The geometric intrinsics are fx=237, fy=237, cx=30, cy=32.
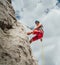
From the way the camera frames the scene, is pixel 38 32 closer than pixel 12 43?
No

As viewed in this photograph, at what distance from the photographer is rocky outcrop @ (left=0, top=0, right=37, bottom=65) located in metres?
14.8

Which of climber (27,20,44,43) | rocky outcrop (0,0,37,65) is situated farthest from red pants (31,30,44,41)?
rocky outcrop (0,0,37,65)

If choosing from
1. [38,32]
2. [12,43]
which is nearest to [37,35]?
[38,32]

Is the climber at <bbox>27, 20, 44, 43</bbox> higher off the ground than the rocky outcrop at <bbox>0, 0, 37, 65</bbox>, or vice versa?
the climber at <bbox>27, 20, 44, 43</bbox>

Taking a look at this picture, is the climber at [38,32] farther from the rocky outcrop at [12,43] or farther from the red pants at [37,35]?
the rocky outcrop at [12,43]

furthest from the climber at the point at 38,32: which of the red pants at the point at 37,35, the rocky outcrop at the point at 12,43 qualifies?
the rocky outcrop at the point at 12,43

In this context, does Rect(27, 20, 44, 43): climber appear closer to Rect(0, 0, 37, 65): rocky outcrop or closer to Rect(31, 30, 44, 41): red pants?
Rect(31, 30, 44, 41): red pants

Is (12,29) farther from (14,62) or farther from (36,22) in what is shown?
(36,22)

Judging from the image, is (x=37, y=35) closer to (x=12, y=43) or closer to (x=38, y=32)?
(x=38, y=32)

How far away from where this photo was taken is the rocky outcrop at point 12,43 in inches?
583

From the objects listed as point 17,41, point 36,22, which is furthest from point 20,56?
point 36,22

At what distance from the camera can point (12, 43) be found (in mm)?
16078

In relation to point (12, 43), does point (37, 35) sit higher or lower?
higher

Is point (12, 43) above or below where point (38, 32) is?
below
